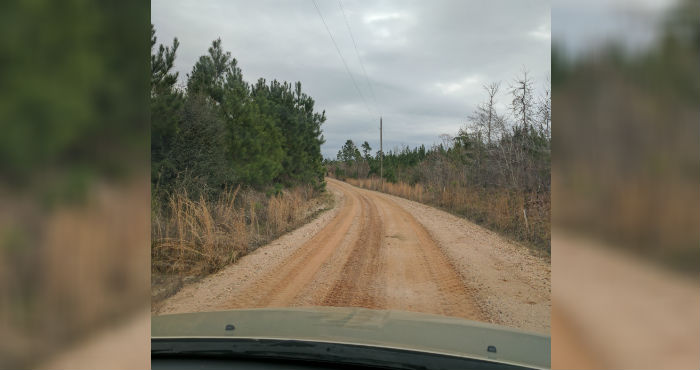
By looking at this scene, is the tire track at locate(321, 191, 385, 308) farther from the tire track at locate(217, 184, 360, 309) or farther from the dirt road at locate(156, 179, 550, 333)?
the tire track at locate(217, 184, 360, 309)

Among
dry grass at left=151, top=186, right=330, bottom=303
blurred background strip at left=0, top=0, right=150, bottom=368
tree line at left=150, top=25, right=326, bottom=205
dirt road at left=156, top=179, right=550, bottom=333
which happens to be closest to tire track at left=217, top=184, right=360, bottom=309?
dirt road at left=156, top=179, right=550, bottom=333

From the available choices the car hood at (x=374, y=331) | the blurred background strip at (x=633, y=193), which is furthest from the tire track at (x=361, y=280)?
the blurred background strip at (x=633, y=193)

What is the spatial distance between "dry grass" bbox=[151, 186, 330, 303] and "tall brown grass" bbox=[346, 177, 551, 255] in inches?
169

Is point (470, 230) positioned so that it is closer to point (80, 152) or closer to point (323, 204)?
point (323, 204)

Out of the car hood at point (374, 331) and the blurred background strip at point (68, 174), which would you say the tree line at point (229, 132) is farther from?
the car hood at point (374, 331)

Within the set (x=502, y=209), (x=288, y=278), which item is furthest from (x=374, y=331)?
(x=502, y=209)

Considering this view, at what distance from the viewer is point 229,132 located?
8633 mm

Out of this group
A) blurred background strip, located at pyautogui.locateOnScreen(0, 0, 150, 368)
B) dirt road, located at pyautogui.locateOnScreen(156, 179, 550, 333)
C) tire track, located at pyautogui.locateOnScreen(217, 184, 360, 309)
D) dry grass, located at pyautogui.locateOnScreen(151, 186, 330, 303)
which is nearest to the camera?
blurred background strip, located at pyautogui.locateOnScreen(0, 0, 150, 368)

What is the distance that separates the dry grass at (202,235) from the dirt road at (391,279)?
0.29 metres

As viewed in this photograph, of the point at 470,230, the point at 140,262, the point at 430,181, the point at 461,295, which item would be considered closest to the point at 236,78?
the point at 470,230

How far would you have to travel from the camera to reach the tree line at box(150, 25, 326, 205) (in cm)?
439

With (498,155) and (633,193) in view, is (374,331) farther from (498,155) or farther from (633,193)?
(498,155)

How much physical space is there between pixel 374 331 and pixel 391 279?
3.31m

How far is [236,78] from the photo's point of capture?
1025cm
